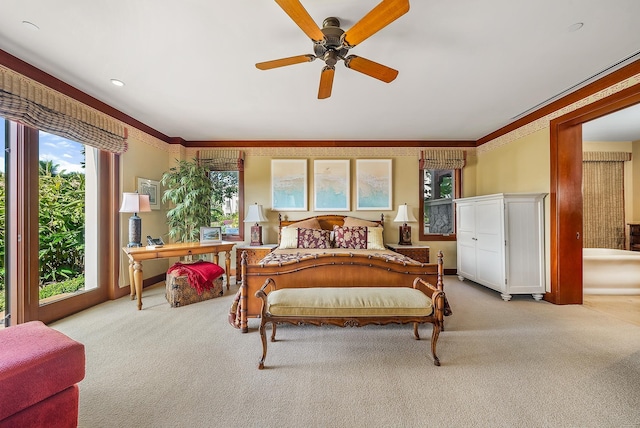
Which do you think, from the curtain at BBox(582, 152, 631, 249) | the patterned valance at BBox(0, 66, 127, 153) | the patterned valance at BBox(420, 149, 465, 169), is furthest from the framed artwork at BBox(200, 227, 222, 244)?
the curtain at BBox(582, 152, 631, 249)

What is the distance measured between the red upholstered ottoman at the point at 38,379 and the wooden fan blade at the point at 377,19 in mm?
2555

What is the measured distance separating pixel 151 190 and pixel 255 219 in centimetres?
182

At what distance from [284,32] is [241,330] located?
111 inches

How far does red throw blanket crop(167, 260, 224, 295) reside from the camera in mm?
3531

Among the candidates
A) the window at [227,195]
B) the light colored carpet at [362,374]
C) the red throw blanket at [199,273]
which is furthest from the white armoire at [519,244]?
the window at [227,195]

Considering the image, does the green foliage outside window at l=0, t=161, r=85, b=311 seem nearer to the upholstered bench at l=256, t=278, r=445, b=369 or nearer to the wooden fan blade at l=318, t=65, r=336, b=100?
the upholstered bench at l=256, t=278, r=445, b=369

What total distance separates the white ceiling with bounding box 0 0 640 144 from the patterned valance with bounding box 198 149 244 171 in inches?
47.4

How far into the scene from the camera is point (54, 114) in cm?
277

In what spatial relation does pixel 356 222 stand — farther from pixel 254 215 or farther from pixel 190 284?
pixel 190 284

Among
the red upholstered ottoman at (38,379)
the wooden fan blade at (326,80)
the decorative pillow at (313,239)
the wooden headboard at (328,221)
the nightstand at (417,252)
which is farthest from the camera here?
the wooden headboard at (328,221)

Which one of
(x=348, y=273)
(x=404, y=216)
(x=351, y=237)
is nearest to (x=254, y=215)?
(x=351, y=237)

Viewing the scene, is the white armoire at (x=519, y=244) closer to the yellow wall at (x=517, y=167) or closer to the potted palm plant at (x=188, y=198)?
the yellow wall at (x=517, y=167)

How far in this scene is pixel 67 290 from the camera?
3.18 meters

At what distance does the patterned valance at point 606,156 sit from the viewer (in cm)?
516
